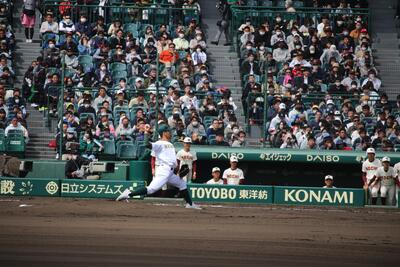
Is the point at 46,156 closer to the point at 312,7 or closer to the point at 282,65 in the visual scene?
the point at 282,65

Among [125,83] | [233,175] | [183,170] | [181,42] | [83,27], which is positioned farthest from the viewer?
[83,27]

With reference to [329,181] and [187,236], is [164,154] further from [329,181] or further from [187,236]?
[187,236]

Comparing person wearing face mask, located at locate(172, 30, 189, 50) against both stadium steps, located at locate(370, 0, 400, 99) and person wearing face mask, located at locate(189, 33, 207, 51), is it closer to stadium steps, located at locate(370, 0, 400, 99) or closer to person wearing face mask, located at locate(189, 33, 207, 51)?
person wearing face mask, located at locate(189, 33, 207, 51)

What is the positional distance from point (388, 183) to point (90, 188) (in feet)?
23.6

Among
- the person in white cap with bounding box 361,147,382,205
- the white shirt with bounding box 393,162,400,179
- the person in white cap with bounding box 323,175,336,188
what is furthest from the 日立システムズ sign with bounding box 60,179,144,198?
the white shirt with bounding box 393,162,400,179

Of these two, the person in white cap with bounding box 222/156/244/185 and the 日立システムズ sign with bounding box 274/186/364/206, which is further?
the person in white cap with bounding box 222/156/244/185

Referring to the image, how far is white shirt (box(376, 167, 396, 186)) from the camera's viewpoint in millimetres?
25812

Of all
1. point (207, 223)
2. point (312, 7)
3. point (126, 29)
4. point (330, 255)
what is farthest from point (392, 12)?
point (330, 255)

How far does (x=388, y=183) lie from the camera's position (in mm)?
26000

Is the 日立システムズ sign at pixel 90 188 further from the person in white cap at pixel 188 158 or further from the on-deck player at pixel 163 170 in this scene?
the on-deck player at pixel 163 170

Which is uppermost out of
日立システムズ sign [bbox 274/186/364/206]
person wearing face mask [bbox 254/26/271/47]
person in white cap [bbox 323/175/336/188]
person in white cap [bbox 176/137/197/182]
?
person wearing face mask [bbox 254/26/271/47]

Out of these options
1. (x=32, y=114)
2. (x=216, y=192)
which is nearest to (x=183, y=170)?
(x=216, y=192)

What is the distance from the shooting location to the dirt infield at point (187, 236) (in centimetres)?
1523

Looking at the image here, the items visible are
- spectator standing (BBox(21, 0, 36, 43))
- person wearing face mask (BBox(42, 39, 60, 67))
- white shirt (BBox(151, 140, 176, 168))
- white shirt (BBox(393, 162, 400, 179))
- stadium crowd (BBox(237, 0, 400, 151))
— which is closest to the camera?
white shirt (BBox(151, 140, 176, 168))
